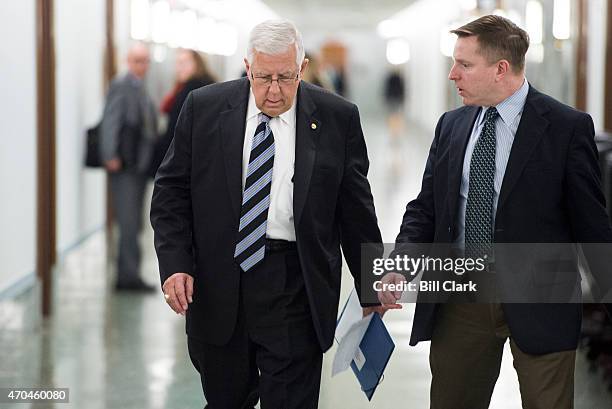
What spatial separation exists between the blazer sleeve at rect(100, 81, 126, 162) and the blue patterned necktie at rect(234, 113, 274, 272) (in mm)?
5010

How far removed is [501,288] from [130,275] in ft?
17.7

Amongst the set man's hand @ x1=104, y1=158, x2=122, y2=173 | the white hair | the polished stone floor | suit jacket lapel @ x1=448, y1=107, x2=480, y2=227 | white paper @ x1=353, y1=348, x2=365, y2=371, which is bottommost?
the polished stone floor

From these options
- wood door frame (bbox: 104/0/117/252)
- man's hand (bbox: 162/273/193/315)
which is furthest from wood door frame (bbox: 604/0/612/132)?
man's hand (bbox: 162/273/193/315)

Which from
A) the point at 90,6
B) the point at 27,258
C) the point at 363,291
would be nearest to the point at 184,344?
the point at 27,258

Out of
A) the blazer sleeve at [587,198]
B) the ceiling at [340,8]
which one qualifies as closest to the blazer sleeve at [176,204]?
the blazer sleeve at [587,198]

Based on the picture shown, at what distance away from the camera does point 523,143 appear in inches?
126

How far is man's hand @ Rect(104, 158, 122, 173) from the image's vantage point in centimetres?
821

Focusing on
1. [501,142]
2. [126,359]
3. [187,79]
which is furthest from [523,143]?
[187,79]

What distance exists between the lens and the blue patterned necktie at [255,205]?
3.30 meters

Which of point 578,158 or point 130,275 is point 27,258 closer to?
point 130,275

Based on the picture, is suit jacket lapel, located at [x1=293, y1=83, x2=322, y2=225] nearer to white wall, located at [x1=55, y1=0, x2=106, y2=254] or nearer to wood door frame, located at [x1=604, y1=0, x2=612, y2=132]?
wood door frame, located at [x1=604, y1=0, x2=612, y2=132]

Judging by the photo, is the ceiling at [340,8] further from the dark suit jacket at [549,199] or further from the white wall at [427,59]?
the dark suit jacket at [549,199]

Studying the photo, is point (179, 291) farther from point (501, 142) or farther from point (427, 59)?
point (427, 59)

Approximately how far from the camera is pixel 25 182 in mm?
8391
